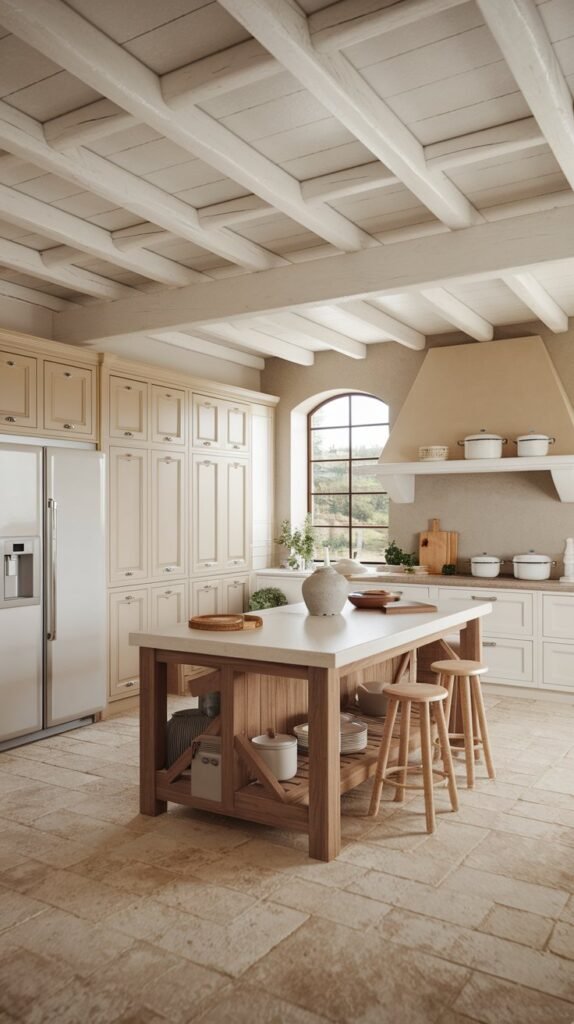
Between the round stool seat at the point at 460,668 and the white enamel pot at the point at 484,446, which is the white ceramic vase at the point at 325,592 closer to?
the round stool seat at the point at 460,668

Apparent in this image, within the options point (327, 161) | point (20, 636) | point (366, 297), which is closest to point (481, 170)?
point (327, 161)

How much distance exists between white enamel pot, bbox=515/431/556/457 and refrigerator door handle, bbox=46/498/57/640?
345 centimetres

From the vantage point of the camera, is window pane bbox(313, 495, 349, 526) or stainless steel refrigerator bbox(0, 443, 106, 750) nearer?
stainless steel refrigerator bbox(0, 443, 106, 750)

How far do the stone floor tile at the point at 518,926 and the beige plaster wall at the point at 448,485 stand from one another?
3.96 metres

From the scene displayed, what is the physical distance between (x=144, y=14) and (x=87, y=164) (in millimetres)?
1014

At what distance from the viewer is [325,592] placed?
4.07 m

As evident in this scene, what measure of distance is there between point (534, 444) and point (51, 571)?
3.61 meters

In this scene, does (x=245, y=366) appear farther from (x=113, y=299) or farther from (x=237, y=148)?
(x=237, y=148)

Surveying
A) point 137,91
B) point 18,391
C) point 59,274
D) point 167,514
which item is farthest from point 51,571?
point 137,91

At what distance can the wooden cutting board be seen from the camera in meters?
6.80

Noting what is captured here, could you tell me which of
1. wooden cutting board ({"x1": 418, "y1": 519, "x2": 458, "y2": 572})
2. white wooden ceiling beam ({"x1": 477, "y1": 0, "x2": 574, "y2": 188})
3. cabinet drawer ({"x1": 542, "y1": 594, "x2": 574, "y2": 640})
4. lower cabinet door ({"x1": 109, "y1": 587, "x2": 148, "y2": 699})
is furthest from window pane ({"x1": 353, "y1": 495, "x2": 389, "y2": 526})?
white wooden ceiling beam ({"x1": 477, "y1": 0, "x2": 574, "y2": 188})

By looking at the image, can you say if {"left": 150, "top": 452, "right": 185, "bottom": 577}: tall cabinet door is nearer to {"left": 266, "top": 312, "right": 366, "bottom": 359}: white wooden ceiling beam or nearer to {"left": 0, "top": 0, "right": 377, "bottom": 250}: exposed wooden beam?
{"left": 266, "top": 312, "right": 366, "bottom": 359}: white wooden ceiling beam

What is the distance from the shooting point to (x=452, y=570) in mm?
6609

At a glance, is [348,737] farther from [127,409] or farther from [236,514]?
[236,514]
